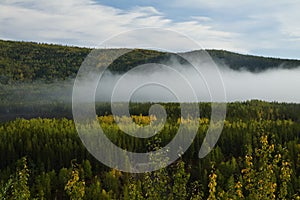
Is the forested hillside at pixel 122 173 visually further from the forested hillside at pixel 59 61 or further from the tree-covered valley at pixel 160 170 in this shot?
the forested hillside at pixel 59 61

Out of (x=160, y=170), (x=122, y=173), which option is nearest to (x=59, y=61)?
(x=122, y=173)

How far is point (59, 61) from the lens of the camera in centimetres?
11019

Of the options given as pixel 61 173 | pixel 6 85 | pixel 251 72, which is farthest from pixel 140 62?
pixel 61 173

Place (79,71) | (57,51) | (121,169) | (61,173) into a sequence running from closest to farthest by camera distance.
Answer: (61,173)
(121,169)
(79,71)
(57,51)

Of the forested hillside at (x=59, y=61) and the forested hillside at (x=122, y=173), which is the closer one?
the forested hillside at (x=122, y=173)

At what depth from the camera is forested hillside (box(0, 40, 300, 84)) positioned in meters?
97.1

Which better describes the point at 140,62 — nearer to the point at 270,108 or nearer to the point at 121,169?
the point at 270,108

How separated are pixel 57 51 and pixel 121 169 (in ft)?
305

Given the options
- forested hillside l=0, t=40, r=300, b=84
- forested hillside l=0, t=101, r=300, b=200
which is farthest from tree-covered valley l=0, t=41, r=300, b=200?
forested hillside l=0, t=40, r=300, b=84

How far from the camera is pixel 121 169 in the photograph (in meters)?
28.8

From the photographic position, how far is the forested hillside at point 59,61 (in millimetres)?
97062

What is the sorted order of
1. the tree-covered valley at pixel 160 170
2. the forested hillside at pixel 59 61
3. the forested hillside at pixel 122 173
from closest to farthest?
the tree-covered valley at pixel 160 170, the forested hillside at pixel 122 173, the forested hillside at pixel 59 61

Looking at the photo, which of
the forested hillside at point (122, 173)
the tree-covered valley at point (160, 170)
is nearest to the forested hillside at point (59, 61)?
the tree-covered valley at point (160, 170)

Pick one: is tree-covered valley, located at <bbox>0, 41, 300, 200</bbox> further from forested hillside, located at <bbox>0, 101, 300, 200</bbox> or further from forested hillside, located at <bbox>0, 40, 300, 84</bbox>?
forested hillside, located at <bbox>0, 40, 300, 84</bbox>
